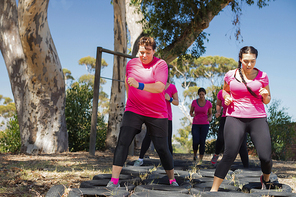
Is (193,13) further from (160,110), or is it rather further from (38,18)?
(160,110)

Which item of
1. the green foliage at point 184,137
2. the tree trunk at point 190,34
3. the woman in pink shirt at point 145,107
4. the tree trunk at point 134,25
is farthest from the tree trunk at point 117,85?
the green foliage at point 184,137

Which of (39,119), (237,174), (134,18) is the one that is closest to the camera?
(237,174)

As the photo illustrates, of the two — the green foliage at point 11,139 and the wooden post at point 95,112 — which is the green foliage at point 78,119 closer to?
the green foliage at point 11,139

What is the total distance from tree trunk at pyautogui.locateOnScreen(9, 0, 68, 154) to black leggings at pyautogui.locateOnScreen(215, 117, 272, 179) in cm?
590

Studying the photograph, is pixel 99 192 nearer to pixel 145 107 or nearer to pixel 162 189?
pixel 162 189

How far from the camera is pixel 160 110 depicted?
3.00m

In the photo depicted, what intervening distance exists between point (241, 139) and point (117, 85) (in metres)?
7.00

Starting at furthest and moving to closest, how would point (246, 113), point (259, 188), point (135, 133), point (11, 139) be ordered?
point (11, 139) < point (259, 188) < point (135, 133) < point (246, 113)

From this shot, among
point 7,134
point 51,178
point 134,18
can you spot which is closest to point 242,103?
point 51,178

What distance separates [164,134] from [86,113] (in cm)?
714

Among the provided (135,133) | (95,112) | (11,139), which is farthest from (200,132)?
(11,139)

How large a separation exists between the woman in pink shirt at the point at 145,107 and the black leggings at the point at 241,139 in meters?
0.65

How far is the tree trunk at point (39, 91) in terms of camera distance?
23.5ft

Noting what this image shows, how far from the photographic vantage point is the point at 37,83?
292 inches
